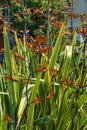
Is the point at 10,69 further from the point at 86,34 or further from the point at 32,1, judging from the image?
the point at 32,1

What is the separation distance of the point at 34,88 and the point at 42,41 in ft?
1.05

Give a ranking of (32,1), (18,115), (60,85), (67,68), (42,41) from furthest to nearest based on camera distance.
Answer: (32,1)
(67,68)
(60,85)
(18,115)
(42,41)

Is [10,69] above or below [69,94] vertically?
above

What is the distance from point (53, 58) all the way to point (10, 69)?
294 mm

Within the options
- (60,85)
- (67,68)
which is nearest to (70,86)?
(60,85)

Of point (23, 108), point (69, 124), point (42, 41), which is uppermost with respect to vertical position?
point (42, 41)

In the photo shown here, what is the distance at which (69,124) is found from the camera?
6.81 feet

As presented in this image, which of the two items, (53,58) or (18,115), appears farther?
(53,58)

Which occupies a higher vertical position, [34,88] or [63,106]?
[34,88]

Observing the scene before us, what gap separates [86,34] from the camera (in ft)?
6.05

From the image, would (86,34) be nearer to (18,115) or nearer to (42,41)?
(42,41)

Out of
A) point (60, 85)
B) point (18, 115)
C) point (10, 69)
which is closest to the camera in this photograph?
point (18, 115)

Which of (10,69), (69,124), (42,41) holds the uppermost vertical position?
(42,41)

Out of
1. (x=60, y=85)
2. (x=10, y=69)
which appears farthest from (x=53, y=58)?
(x=10, y=69)
